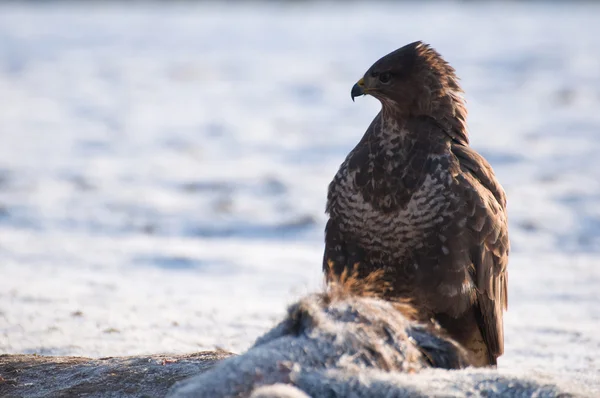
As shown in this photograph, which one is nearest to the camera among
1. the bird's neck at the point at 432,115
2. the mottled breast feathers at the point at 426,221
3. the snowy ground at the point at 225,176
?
the mottled breast feathers at the point at 426,221

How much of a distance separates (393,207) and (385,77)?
784 millimetres

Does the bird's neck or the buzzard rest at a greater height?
the bird's neck

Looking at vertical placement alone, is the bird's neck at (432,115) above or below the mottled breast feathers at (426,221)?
above

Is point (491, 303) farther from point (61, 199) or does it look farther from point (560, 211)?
point (61, 199)

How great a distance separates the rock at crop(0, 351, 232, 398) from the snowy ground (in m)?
0.60

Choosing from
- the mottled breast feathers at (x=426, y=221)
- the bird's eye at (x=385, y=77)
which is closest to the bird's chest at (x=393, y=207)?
the mottled breast feathers at (x=426, y=221)

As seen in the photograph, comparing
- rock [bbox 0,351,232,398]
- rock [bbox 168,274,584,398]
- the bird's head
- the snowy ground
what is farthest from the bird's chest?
rock [bbox 168,274,584,398]

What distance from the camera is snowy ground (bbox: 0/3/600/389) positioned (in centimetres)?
609

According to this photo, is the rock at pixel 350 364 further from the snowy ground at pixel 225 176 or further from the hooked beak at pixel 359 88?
the hooked beak at pixel 359 88

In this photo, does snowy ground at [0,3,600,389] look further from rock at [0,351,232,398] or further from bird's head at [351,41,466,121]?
bird's head at [351,41,466,121]

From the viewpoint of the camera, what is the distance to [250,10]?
42406 millimetres

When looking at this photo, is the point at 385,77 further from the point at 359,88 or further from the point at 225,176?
the point at 225,176

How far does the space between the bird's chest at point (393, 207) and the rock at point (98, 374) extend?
3.03 feet

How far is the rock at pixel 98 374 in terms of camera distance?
13.4 feet
